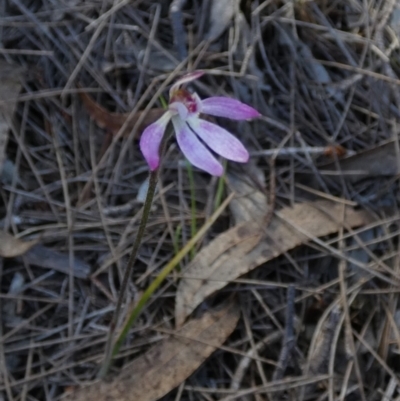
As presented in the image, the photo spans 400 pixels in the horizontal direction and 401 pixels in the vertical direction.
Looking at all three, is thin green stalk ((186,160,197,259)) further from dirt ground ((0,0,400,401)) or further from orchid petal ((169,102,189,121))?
orchid petal ((169,102,189,121))

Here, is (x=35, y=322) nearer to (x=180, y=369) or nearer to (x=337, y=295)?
(x=180, y=369)

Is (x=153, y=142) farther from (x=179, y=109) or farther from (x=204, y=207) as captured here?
(x=204, y=207)

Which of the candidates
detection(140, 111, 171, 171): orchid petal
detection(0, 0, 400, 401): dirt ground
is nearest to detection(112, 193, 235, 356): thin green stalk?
detection(0, 0, 400, 401): dirt ground

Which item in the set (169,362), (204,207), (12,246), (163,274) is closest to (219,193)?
(204,207)

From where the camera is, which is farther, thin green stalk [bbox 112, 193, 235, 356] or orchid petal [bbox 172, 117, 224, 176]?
thin green stalk [bbox 112, 193, 235, 356]

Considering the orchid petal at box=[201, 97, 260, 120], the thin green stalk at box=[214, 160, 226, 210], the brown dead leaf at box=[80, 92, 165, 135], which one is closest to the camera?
the orchid petal at box=[201, 97, 260, 120]

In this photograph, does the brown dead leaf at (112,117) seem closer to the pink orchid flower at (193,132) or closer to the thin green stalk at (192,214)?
the thin green stalk at (192,214)

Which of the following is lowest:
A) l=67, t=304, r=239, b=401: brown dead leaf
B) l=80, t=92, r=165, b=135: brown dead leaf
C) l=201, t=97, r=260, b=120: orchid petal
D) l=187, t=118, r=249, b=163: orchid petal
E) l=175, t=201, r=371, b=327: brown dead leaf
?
l=67, t=304, r=239, b=401: brown dead leaf
